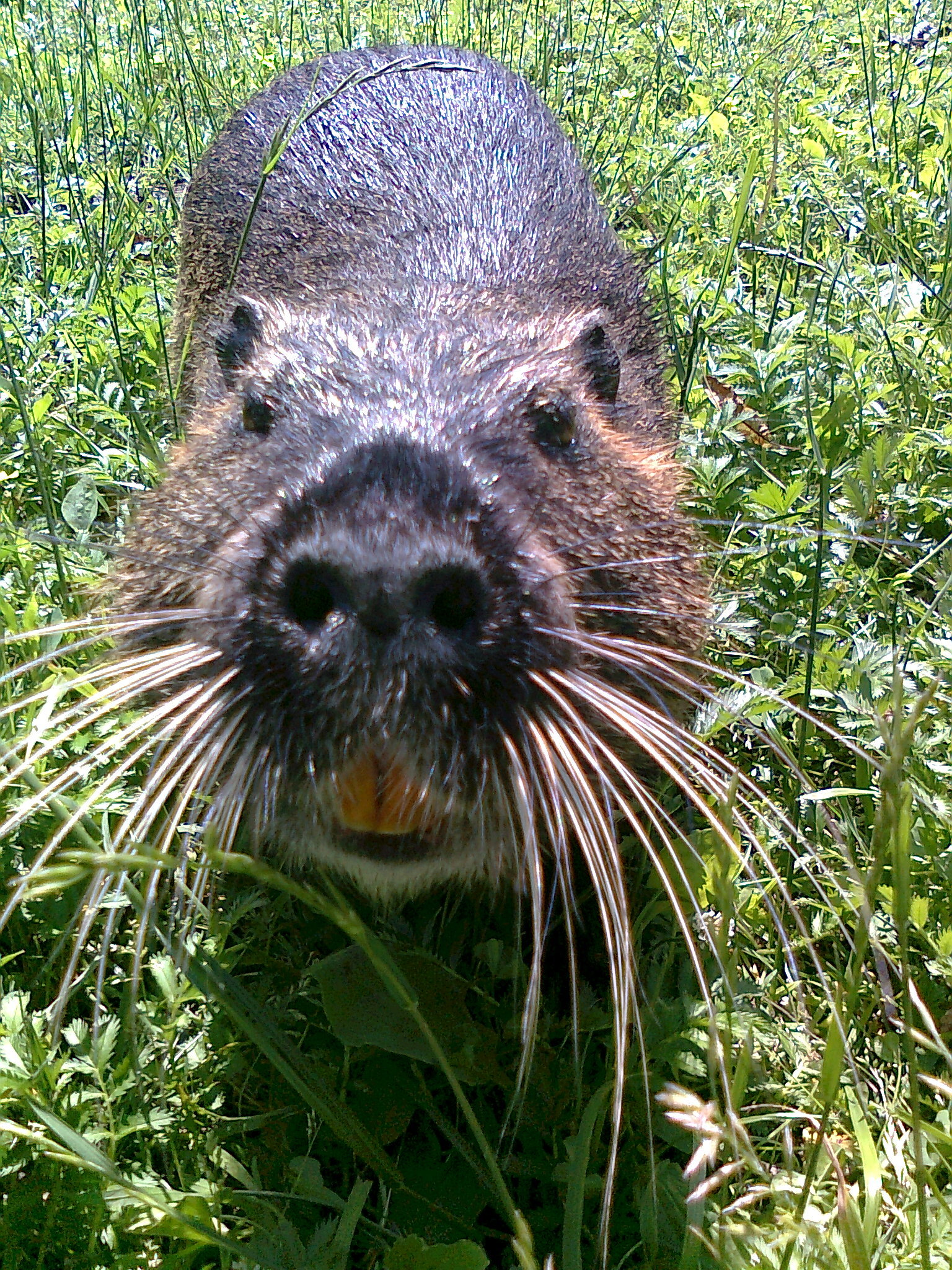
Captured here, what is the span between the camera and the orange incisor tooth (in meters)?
1.61

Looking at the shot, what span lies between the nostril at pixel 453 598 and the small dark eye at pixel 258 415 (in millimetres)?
682

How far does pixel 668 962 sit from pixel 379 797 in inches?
28.2

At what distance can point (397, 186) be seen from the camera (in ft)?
10.5

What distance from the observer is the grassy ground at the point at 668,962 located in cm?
164

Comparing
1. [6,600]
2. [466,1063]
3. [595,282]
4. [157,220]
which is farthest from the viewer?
[157,220]

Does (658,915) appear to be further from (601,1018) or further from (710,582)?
(710,582)

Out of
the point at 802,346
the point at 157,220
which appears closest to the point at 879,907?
the point at 802,346

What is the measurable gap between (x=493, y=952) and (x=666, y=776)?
607 millimetres

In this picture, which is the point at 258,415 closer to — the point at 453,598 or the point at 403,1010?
the point at 453,598

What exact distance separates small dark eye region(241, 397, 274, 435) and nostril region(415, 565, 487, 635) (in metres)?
0.68

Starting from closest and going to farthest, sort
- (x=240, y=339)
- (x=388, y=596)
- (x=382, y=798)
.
→ (x=388, y=596), (x=382, y=798), (x=240, y=339)

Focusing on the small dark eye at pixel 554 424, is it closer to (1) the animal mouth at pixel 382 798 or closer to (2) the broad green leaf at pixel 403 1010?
(1) the animal mouth at pixel 382 798

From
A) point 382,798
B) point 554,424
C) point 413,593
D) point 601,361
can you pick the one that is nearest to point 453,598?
point 413,593

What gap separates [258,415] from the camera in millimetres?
2111
